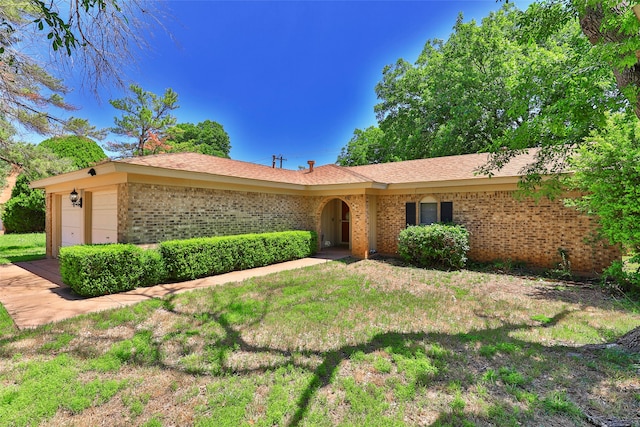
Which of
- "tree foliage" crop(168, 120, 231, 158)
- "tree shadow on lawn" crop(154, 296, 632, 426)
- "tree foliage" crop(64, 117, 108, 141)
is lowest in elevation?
"tree shadow on lawn" crop(154, 296, 632, 426)

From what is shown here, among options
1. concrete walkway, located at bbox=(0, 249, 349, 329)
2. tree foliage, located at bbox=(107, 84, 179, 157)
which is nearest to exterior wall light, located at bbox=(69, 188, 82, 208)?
concrete walkway, located at bbox=(0, 249, 349, 329)

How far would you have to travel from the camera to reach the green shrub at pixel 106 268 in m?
5.78

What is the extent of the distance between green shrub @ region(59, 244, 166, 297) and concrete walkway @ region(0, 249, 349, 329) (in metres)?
0.20

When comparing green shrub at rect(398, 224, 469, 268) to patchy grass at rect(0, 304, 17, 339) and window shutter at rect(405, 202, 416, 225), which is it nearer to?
window shutter at rect(405, 202, 416, 225)

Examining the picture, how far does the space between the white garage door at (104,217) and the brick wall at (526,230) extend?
9.82m

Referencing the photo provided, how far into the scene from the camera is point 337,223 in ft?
50.2

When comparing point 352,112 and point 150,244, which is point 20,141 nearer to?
point 150,244

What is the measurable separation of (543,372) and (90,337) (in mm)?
5743

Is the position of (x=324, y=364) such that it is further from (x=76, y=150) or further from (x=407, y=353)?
(x=76, y=150)

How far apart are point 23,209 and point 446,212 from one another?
25.4 meters

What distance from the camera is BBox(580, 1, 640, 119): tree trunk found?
354 centimetres

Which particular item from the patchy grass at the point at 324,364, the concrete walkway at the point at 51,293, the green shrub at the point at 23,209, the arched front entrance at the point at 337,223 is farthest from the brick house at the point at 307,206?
the green shrub at the point at 23,209

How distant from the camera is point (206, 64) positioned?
1375cm

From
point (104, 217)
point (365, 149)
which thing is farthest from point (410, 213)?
point (365, 149)
